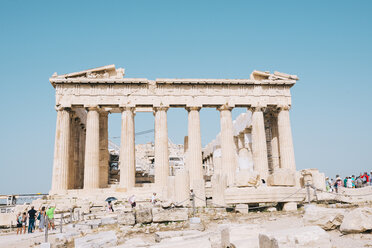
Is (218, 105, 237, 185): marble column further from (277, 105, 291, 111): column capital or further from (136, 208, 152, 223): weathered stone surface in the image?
(136, 208, 152, 223): weathered stone surface

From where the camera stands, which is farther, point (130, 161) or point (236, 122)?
point (236, 122)

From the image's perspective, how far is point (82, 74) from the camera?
91.4 ft

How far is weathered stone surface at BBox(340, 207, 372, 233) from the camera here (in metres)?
7.02

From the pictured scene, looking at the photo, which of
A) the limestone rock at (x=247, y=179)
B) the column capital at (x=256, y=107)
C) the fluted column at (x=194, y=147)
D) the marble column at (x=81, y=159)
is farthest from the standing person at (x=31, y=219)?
the column capital at (x=256, y=107)

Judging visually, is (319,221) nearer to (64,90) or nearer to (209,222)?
(209,222)

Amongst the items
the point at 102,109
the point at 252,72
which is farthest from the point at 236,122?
the point at 102,109

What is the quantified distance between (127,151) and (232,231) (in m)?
21.1

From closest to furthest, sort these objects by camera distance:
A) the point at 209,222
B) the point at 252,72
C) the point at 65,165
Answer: the point at 209,222 → the point at 65,165 → the point at 252,72

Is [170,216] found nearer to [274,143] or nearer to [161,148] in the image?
[161,148]

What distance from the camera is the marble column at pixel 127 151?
2652 cm

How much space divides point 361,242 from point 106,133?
85.6ft

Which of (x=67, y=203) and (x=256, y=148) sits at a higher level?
(x=256, y=148)

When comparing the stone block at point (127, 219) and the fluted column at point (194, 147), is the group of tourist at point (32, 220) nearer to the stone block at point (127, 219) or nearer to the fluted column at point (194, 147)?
the stone block at point (127, 219)

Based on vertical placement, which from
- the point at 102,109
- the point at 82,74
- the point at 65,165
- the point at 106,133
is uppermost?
the point at 82,74
